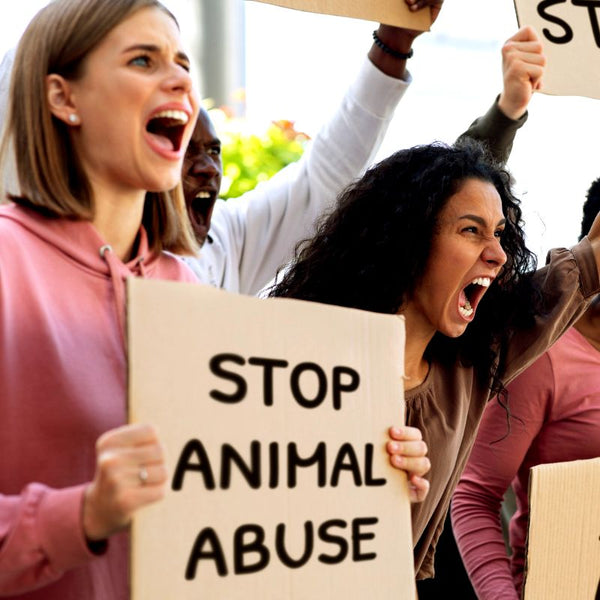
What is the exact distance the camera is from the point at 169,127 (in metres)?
1.12

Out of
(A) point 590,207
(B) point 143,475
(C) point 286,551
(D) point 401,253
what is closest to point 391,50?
(D) point 401,253

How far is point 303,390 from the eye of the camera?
3.59 feet

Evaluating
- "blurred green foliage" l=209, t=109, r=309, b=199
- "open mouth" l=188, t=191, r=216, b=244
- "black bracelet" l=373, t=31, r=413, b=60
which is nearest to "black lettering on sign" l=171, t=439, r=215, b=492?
"open mouth" l=188, t=191, r=216, b=244

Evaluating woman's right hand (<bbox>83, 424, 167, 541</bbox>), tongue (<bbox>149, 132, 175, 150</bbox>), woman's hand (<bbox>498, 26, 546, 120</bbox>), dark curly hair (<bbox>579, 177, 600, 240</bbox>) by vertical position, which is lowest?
woman's right hand (<bbox>83, 424, 167, 541</bbox>)

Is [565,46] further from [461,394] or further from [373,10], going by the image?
[461,394]

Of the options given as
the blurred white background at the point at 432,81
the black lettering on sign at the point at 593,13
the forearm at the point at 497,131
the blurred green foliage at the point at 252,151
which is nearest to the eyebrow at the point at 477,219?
the forearm at the point at 497,131

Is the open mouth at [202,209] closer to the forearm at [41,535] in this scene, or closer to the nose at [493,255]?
the nose at [493,255]

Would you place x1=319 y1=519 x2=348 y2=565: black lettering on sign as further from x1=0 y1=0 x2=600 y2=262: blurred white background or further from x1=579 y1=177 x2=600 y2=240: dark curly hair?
x1=0 y1=0 x2=600 y2=262: blurred white background

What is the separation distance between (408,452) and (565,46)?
2.72 ft

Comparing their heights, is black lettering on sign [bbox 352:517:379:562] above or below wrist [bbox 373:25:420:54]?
below

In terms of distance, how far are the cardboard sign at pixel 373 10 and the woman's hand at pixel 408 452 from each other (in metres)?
0.66

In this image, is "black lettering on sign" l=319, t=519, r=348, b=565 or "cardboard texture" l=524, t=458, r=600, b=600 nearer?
"black lettering on sign" l=319, t=519, r=348, b=565

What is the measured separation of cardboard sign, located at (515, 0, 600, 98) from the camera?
1.68 m

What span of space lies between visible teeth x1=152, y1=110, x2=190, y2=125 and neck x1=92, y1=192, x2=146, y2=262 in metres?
0.09
